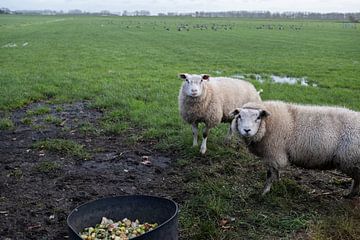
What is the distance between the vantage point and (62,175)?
6.55 meters

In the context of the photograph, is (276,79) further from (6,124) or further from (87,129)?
(6,124)

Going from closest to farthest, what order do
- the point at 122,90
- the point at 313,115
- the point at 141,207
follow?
1. the point at 141,207
2. the point at 313,115
3. the point at 122,90

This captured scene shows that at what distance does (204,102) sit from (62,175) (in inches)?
119

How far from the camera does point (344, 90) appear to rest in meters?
13.3

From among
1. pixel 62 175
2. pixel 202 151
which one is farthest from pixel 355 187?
pixel 62 175

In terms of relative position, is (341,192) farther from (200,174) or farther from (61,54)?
(61,54)

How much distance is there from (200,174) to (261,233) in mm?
1867

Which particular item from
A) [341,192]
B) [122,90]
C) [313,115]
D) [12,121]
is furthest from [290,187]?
[122,90]

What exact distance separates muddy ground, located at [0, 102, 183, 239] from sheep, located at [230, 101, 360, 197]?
142 cm

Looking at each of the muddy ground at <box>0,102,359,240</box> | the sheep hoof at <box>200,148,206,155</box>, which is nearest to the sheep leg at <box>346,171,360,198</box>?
the muddy ground at <box>0,102,359,240</box>

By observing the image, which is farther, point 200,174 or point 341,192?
point 200,174

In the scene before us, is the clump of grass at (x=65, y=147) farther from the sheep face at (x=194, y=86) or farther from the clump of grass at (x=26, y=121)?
the sheep face at (x=194, y=86)

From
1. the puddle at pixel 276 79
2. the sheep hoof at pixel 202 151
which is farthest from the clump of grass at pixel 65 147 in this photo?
the puddle at pixel 276 79

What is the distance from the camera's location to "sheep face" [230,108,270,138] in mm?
5590
